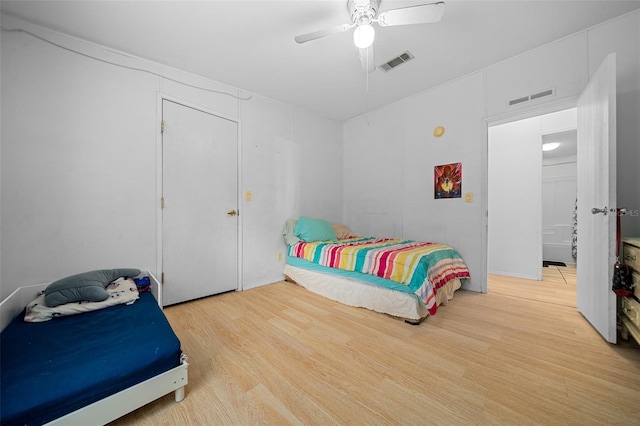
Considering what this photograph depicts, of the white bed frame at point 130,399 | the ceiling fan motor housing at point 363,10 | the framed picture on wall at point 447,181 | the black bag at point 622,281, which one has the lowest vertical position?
the white bed frame at point 130,399

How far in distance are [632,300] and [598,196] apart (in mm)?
783

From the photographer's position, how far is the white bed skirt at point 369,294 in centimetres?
220

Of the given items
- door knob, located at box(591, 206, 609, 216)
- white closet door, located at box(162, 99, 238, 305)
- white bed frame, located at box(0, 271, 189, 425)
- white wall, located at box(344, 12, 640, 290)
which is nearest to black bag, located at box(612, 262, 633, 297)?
door knob, located at box(591, 206, 609, 216)

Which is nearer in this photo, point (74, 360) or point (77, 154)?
point (74, 360)

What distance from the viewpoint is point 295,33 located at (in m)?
2.26

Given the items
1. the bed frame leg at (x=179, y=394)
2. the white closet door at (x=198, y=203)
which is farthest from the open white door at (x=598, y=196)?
the white closet door at (x=198, y=203)

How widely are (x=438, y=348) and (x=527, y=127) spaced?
378 cm

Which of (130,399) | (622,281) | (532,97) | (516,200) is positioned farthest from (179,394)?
(516,200)

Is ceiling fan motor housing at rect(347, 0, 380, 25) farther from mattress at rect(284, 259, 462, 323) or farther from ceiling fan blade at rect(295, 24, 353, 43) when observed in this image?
mattress at rect(284, 259, 462, 323)

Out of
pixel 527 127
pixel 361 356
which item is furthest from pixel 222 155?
pixel 527 127

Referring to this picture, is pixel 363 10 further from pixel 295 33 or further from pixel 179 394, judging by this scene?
pixel 179 394

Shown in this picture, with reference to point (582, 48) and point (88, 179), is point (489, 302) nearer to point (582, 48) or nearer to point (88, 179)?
point (582, 48)

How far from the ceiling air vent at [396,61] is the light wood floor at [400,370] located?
9.08 feet

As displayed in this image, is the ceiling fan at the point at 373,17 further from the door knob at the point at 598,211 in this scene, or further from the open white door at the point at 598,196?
the door knob at the point at 598,211
